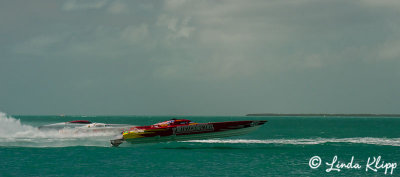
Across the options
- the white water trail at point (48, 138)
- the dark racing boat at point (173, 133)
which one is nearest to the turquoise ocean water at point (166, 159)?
the white water trail at point (48, 138)

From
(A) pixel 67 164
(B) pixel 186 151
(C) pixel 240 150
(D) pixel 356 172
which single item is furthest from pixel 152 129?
(D) pixel 356 172

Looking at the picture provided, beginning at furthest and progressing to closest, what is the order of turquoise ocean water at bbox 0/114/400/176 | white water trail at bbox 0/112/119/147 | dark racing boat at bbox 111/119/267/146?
1. white water trail at bbox 0/112/119/147
2. dark racing boat at bbox 111/119/267/146
3. turquoise ocean water at bbox 0/114/400/176

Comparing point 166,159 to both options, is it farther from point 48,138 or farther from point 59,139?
point 48,138

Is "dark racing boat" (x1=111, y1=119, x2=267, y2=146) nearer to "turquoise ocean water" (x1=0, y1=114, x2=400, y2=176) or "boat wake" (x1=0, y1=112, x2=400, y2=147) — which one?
"turquoise ocean water" (x1=0, y1=114, x2=400, y2=176)

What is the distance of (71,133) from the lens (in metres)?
45.6

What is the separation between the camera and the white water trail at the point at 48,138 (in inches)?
1780

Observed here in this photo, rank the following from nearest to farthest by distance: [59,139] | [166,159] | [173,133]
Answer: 1. [166,159]
2. [173,133]
3. [59,139]

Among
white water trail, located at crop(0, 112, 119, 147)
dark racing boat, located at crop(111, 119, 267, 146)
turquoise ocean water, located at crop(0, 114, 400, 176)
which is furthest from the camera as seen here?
white water trail, located at crop(0, 112, 119, 147)

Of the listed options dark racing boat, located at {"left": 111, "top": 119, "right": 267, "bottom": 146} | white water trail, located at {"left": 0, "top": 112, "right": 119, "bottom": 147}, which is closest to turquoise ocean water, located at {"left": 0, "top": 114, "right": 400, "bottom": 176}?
white water trail, located at {"left": 0, "top": 112, "right": 119, "bottom": 147}

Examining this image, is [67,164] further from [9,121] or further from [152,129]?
[9,121]

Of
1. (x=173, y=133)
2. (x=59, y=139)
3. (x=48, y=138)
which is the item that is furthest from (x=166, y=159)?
(x=48, y=138)

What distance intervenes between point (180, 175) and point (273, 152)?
46.9 ft

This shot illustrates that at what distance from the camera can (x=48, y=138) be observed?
49938mm

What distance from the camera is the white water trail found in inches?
1780
